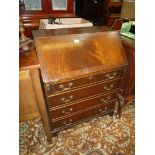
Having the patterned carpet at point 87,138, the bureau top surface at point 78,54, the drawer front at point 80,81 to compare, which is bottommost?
the patterned carpet at point 87,138

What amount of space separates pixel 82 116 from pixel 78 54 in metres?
0.81

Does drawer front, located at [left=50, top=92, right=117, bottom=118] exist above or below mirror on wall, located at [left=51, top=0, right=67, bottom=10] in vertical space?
below

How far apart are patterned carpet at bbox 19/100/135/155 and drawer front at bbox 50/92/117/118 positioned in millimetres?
373

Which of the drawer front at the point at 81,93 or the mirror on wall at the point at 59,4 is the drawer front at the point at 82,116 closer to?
the drawer front at the point at 81,93

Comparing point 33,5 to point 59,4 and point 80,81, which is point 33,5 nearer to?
point 59,4

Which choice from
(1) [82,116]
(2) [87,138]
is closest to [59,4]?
(1) [82,116]

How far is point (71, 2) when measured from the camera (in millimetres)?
3176

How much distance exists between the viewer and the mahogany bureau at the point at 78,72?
4.62ft

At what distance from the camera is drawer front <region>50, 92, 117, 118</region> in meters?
1.65

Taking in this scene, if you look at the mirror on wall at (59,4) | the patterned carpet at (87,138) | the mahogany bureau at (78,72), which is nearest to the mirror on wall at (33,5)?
the mirror on wall at (59,4)

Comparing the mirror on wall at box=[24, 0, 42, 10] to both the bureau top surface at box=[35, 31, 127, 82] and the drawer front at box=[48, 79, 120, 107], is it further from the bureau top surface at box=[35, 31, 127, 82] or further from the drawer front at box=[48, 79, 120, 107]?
the drawer front at box=[48, 79, 120, 107]

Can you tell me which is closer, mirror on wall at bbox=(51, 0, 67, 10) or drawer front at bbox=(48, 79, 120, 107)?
drawer front at bbox=(48, 79, 120, 107)

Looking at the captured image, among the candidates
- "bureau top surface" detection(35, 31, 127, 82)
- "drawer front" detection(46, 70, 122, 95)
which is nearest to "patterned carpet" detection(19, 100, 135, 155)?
"drawer front" detection(46, 70, 122, 95)

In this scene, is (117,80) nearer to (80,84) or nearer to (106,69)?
(106,69)
